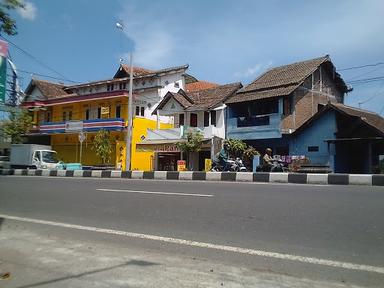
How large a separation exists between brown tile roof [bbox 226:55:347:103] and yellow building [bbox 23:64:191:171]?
884cm

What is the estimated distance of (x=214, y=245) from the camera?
6.33m

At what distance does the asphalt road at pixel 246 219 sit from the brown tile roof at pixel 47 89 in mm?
35097

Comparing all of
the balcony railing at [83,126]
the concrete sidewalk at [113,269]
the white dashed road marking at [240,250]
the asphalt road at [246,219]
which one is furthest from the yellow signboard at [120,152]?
the concrete sidewalk at [113,269]

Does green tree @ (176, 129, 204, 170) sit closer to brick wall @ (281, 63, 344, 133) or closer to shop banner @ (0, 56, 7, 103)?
brick wall @ (281, 63, 344, 133)

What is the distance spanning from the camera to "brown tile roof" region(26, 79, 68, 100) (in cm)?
4553

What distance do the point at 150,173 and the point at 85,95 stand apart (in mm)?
22794

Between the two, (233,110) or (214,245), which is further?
(233,110)

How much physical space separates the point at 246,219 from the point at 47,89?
42439 mm

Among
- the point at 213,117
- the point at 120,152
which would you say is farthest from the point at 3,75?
the point at 120,152

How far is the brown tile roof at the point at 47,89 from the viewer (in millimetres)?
45531

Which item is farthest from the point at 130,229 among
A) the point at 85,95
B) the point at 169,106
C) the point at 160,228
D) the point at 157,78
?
the point at 85,95

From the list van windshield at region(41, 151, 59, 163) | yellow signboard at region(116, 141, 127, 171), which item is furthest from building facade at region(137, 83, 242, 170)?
van windshield at region(41, 151, 59, 163)

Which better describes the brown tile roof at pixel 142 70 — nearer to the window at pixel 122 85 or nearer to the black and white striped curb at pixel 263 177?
the window at pixel 122 85

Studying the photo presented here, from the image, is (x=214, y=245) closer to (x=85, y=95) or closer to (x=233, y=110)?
(x=233, y=110)
